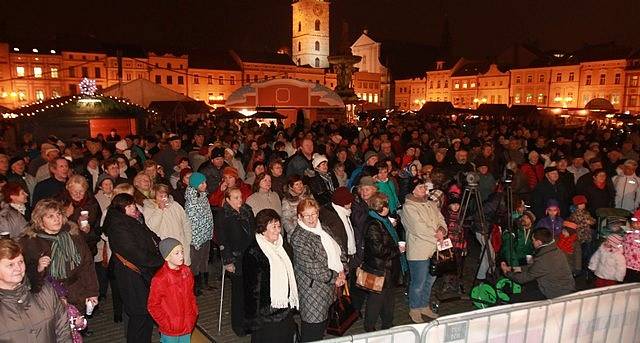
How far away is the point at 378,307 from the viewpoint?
5.53 m

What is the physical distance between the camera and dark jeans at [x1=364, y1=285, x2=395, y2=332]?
18.0 ft

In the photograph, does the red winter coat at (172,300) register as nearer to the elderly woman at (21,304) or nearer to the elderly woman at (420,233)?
the elderly woman at (21,304)

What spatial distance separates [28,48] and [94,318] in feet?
173

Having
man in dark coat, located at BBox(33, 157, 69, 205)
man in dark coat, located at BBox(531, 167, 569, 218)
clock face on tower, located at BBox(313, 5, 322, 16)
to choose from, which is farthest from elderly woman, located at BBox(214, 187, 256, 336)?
clock face on tower, located at BBox(313, 5, 322, 16)

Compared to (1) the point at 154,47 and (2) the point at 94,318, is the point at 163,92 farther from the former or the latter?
(1) the point at 154,47

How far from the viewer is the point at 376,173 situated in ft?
25.0

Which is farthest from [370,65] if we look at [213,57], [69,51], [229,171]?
[229,171]

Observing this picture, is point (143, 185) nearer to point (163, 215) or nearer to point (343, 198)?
point (163, 215)

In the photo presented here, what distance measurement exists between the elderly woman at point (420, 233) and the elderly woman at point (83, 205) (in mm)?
3973

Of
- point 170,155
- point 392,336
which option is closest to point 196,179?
point 392,336

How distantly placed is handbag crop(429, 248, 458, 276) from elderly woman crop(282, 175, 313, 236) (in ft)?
6.13

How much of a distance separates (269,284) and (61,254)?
1999 millimetres

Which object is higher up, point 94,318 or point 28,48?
point 28,48

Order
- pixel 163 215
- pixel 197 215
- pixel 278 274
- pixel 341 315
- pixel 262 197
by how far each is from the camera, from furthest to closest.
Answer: pixel 262 197
pixel 197 215
pixel 163 215
pixel 341 315
pixel 278 274
